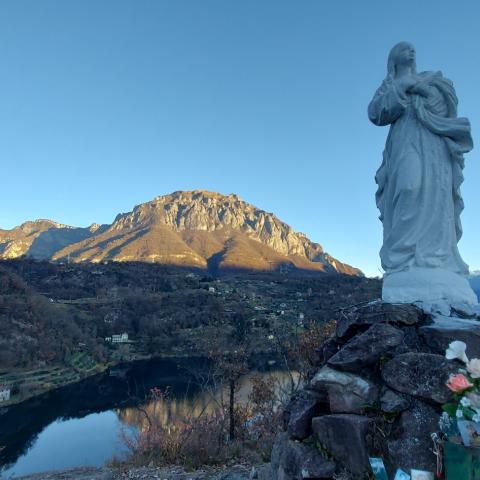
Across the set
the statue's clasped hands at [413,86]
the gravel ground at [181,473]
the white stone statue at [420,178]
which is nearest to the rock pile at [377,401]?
the white stone statue at [420,178]

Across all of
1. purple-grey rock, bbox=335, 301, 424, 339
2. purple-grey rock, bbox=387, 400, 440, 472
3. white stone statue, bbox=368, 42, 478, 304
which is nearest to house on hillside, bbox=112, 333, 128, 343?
white stone statue, bbox=368, 42, 478, 304

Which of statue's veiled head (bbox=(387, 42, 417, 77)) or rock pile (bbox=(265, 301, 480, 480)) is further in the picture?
statue's veiled head (bbox=(387, 42, 417, 77))

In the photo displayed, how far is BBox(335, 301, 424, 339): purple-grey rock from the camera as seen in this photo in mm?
4004

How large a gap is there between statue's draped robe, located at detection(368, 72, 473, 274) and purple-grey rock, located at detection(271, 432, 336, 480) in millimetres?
2184

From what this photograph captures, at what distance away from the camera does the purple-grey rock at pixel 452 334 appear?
12.0ft

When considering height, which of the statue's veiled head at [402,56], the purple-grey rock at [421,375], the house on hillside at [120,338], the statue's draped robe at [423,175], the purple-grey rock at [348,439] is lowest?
the house on hillside at [120,338]

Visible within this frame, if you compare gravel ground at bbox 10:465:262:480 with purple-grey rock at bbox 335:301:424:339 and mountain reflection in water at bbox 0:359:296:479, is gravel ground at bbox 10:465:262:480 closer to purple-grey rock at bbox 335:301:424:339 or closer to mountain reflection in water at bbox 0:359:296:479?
purple-grey rock at bbox 335:301:424:339

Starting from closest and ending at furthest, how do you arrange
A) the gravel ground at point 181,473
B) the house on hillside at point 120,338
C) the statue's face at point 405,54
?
the statue's face at point 405,54
the gravel ground at point 181,473
the house on hillside at point 120,338

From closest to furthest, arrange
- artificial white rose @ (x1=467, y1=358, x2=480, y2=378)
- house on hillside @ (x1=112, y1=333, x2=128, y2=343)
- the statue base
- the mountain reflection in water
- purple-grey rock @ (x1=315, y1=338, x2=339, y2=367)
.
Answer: artificial white rose @ (x1=467, y1=358, x2=480, y2=378) < the statue base < purple-grey rock @ (x1=315, y1=338, x2=339, y2=367) < the mountain reflection in water < house on hillside @ (x1=112, y1=333, x2=128, y2=343)

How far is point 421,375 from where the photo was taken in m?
3.36

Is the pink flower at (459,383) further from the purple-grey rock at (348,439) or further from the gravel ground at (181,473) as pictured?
the gravel ground at (181,473)

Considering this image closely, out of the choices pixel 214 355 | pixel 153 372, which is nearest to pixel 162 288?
pixel 153 372

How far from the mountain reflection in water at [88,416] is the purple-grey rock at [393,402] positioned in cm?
1375

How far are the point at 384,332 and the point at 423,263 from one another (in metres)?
1.30
